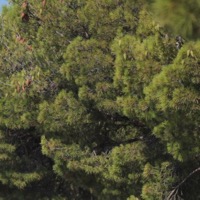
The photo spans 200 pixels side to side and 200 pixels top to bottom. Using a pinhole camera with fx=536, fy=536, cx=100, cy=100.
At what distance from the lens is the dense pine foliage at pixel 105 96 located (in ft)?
30.1

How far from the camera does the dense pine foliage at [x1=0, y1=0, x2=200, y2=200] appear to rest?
30.1 feet

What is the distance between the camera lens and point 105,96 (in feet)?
37.4

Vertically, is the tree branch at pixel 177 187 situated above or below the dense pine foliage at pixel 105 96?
below

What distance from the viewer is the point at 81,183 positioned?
13359 mm

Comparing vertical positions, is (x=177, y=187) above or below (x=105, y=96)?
below

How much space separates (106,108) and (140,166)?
1432 mm

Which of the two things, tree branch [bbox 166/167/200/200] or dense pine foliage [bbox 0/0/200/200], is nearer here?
dense pine foliage [bbox 0/0/200/200]

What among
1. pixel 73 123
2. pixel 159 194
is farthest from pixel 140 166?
pixel 73 123

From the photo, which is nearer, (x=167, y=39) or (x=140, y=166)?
(x=167, y=39)

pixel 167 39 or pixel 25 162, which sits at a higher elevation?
pixel 167 39

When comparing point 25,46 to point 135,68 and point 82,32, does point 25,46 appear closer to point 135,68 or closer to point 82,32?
point 82,32

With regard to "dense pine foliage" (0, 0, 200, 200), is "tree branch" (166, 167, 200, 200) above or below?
below

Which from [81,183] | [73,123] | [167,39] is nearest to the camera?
[167,39]

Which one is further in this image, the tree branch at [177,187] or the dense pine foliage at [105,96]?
the tree branch at [177,187]
